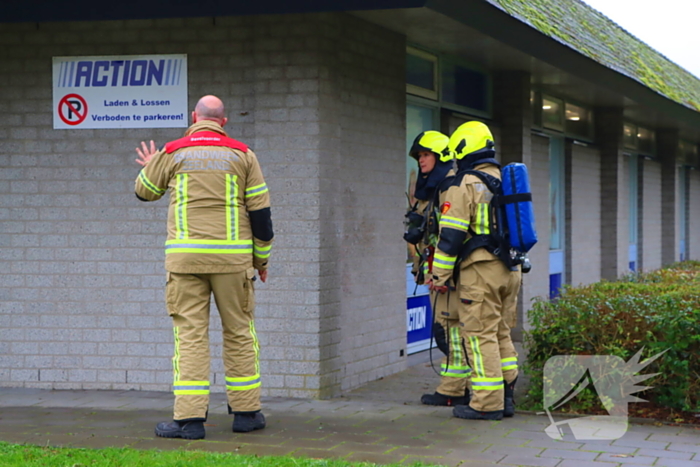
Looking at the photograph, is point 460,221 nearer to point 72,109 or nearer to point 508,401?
point 508,401

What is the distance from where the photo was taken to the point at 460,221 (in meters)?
6.50

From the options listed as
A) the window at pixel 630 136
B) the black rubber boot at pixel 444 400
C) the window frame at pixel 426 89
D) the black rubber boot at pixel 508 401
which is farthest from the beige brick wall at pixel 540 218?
the black rubber boot at pixel 508 401

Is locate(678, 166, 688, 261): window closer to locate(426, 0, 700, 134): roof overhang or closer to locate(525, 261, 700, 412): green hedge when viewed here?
locate(426, 0, 700, 134): roof overhang

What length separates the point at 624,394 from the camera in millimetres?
6727

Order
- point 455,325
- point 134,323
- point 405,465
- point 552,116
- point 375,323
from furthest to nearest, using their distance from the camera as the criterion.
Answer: point 552,116
point 375,323
point 134,323
point 455,325
point 405,465

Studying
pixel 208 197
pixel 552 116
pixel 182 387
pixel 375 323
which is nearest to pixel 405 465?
pixel 182 387

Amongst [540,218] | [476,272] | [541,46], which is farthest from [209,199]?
[540,218]

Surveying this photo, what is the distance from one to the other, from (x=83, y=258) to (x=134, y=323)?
2.33 ft

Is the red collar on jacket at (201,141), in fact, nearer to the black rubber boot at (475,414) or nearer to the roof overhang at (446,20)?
the roof overhang at (446,20)

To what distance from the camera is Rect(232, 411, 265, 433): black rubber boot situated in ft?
20.1

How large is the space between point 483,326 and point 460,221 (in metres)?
0.79

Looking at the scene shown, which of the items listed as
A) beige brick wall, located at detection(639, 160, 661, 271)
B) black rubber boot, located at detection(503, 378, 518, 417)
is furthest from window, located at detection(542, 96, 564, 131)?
black rubber boot, located at detection(503, 378, 518, 417)

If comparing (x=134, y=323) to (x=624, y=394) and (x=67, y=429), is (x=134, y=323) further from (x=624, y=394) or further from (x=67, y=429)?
(x=624, y=394)

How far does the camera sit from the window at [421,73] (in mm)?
9495
